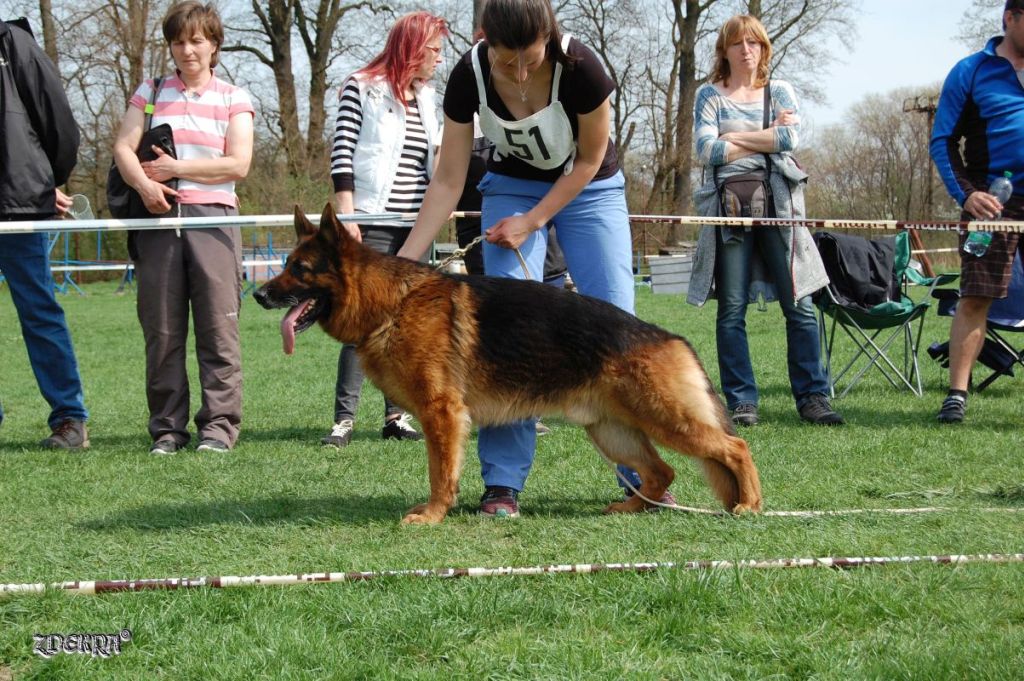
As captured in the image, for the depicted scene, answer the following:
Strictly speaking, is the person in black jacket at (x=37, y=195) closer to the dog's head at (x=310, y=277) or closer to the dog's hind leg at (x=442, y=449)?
the dog's head at (x=310, y=277)

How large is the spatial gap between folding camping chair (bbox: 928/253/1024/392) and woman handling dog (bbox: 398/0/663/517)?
13.5 feet

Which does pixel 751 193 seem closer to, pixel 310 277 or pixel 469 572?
pixel 310 277

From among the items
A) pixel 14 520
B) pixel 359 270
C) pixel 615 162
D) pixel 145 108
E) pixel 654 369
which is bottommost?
pixel 14 520

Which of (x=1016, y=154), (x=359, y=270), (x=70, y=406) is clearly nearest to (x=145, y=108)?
(x=70, y=406)

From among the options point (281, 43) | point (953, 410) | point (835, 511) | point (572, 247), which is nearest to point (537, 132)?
point (572, 247)

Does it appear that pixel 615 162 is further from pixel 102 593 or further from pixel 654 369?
pixel 102 593

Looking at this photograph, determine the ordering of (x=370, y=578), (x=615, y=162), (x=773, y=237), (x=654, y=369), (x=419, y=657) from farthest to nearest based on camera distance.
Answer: (x=773, y=237) → (x=615, y=162) → (x=654, y=369) → (x=370, y=578) → (x=419, y=657)

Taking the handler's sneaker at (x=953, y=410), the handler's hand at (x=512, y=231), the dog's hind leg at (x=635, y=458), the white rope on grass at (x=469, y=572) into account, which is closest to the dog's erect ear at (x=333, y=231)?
the handler's hand at (x=512, y=231)

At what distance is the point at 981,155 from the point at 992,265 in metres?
0.76

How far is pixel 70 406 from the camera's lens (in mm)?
6375

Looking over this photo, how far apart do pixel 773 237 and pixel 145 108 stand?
13.8ft

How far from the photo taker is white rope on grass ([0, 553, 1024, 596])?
316 centimetres

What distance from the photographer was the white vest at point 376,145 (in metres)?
6.37

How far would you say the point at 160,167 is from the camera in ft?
19.4
